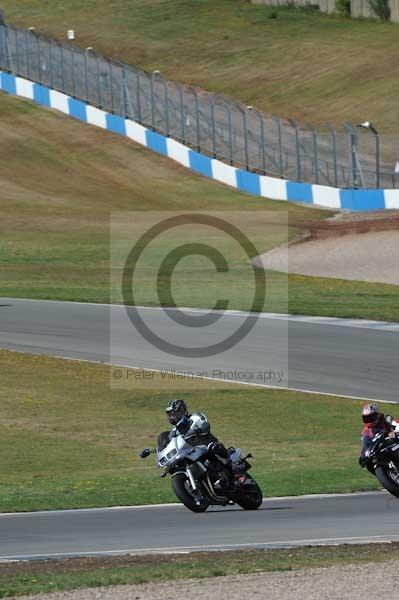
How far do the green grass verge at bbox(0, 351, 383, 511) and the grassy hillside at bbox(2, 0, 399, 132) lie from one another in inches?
1375

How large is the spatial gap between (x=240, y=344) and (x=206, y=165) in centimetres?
2615

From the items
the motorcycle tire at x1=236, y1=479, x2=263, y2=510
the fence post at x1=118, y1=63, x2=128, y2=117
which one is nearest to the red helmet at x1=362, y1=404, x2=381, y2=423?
the motorcycle tire at x1=236, y1=479, x2=263, y2=510

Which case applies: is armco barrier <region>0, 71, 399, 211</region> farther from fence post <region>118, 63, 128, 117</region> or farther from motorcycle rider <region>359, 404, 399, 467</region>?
motorcycle rider <region>359, 404, 399, 467</region>

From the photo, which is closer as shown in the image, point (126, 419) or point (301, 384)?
point (126, 419)

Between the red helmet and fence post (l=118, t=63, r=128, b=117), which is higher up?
the red helmet

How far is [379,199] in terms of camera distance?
47.0 meters

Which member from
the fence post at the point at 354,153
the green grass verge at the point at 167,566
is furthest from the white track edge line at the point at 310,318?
the green grass verge at the point at 167,566

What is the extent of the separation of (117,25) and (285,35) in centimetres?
1105

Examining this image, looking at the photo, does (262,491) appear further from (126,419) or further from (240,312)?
(240,312)

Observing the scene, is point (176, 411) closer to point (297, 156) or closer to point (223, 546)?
point (223, 546)

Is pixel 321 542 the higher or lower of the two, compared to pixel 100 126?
higher

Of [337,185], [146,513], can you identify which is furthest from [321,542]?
[337,185]

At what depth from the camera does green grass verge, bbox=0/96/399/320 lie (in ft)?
117

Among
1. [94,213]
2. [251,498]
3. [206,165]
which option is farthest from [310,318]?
[206,165]
